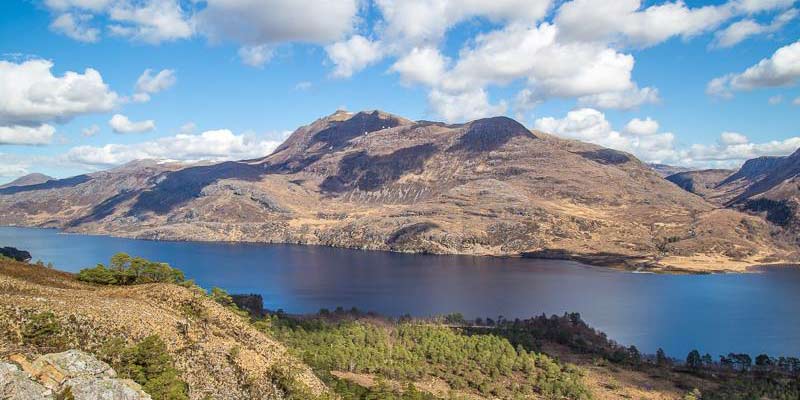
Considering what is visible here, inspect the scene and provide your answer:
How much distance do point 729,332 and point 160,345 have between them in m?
168

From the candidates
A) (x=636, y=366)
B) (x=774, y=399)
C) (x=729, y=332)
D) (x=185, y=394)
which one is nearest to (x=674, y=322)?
(x=729, y=332)

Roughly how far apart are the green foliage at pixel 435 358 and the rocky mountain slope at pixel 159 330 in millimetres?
26228

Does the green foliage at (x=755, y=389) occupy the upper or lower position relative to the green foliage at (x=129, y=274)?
lower

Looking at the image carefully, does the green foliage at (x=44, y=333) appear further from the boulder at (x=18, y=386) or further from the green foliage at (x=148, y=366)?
the boulder at (x=18, y=386)

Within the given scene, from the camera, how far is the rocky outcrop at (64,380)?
27375 millimetres

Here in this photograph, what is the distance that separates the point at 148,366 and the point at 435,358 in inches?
2757

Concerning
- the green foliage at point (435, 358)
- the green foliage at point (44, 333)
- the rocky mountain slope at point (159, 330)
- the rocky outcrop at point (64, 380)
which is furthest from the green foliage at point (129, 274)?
the rocky outcrop at point (64, 380)

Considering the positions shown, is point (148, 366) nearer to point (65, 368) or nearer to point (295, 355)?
point (65, 368)

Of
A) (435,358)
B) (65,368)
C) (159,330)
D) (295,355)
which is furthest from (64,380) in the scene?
(435,358)

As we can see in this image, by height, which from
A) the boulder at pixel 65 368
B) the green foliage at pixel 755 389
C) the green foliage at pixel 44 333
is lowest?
the green foliage at pixel 755 389

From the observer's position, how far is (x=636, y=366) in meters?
114

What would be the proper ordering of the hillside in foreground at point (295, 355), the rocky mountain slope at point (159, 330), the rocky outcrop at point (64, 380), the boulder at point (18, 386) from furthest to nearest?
the hillside in foreground at point (295, 355), the rocky mountain slope at point (159, 330), the rocky outcrop at point (64, 380), the boulder at point (18, 386)

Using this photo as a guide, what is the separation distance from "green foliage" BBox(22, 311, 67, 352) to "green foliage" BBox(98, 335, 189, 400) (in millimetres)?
2652

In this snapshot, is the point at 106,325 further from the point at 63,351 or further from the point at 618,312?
the point at 618,312
